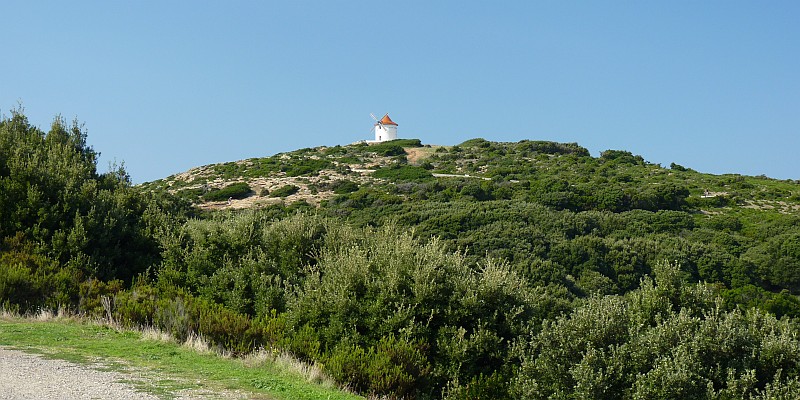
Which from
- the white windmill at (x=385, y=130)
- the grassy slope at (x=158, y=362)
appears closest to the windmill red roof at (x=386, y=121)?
the white windmill at (x=385, y=130)

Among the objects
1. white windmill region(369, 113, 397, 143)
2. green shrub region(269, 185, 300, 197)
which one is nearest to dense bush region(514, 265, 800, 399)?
green shrub region(269, 185, 300, 197)

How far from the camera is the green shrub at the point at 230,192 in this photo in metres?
54.5

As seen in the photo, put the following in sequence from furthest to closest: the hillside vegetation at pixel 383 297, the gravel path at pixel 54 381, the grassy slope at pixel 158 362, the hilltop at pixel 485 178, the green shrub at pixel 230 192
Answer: the green shrub at pixel 230 192
the hilltop at pixel 485 178
the hillside vegetation at pixel 383 297
the grassy slope at pixel 158 362
the gravel path at pixel 54 381

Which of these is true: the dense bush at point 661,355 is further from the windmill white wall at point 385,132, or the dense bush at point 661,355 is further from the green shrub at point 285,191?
the windmill white wall at point 385,132

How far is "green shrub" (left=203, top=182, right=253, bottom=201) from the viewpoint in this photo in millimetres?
54500

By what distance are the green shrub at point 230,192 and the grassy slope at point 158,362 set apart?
42632 mm

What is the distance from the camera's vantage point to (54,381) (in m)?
8.15

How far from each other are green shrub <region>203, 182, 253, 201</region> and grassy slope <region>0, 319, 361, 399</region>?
42632 mm

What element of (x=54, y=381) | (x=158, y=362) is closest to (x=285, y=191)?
(x=158, y=362)

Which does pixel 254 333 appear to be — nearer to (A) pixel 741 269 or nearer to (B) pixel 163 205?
(B) pixel 163 205

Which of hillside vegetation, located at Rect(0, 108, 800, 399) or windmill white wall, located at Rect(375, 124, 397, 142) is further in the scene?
windmill white wall, located at Rect(375, 124, 397, 142)

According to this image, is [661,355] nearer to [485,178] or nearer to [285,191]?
[285,191]

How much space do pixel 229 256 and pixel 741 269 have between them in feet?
94.2

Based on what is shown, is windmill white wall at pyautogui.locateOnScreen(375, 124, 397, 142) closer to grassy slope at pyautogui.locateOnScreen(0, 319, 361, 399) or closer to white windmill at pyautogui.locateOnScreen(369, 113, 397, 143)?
white windmill at pyautogui.locateOnScreen(369, 113, 397, 143)
